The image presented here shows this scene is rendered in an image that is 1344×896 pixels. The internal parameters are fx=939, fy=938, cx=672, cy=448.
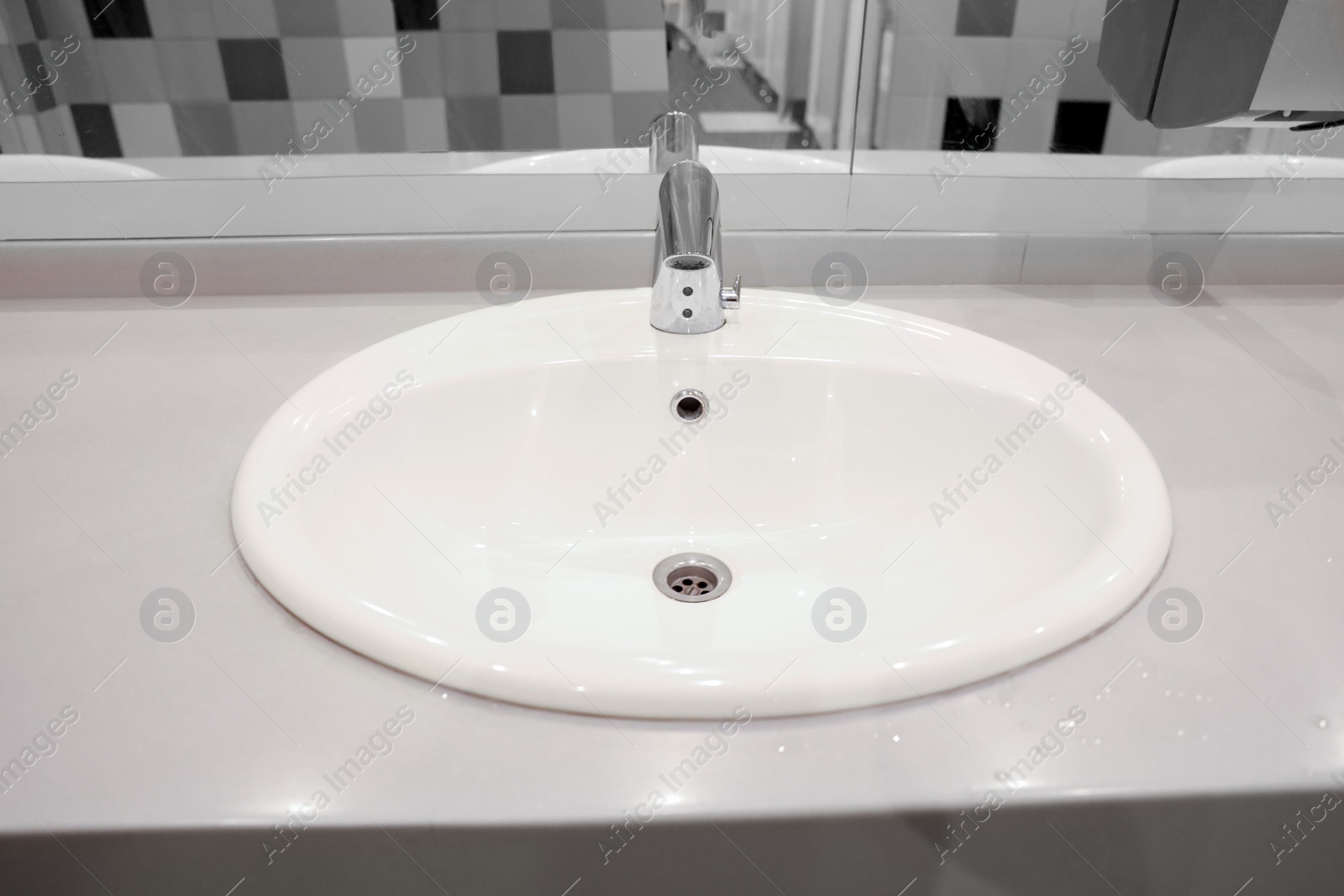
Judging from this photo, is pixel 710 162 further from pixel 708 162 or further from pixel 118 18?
pixel 118 18

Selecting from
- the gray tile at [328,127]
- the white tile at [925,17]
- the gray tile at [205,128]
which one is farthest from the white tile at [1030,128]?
the gray tile at [205,128]

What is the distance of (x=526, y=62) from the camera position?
2.93 ft

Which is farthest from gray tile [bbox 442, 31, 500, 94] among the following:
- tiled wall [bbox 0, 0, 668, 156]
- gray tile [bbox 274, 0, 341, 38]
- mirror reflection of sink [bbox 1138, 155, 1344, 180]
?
mirror reflection of sink [bbox 1138, 155, 1344, 180]

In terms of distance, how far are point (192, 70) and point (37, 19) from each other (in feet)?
0.46

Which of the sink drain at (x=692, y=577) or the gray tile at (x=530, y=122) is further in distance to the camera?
the gray tile at (x=530, y=122)

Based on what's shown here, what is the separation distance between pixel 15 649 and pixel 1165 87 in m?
0.88

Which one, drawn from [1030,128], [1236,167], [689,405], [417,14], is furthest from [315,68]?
[1236,167]

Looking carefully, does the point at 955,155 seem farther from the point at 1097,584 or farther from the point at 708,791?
the point at 708,791

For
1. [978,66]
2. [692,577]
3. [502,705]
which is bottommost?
[692,577]

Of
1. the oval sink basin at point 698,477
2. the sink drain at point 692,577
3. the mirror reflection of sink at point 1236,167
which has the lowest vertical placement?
the sink drain at point 692,577

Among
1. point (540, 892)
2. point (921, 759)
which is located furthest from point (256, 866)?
point (921, 759)

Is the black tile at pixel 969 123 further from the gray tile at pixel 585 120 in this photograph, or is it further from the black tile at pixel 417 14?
the black tile at pixel 417 14

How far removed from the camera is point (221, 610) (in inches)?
21.0

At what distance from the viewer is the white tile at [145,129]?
899 millimetres
